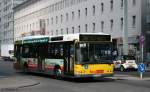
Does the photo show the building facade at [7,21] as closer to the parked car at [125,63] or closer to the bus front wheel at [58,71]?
the parked car at [125,63]

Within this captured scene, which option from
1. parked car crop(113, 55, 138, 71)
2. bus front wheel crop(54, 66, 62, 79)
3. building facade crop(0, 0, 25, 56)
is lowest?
bus front wheel crop(54, 66, 62, 79)

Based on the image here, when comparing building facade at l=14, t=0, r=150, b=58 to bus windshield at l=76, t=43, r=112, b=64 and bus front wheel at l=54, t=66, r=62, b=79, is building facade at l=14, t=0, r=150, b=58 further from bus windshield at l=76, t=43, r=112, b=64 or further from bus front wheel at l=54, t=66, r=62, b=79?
bus windshield at l=76, t=43, r=112, b=64

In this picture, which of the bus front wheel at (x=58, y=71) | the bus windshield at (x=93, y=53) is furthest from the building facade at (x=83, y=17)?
the bus windshield at (x=93, y=53)

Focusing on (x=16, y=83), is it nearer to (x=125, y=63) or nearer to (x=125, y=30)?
(x=125, y=63)

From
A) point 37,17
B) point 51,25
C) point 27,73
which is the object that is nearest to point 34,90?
point 27,73

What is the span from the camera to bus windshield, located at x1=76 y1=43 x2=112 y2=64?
24.1 m

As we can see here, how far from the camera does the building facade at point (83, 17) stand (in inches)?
2452

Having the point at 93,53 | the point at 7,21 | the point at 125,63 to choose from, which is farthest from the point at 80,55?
the point at 7,21

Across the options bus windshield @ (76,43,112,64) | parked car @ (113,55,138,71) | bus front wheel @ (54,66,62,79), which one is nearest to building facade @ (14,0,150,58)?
parked car @ (113,55,138,71)

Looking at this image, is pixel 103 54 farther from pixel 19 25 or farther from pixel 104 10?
pixel 19 25

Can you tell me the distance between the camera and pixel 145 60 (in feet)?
193

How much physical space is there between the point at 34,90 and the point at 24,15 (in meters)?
105

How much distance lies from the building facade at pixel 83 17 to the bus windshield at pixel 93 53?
24768 mm

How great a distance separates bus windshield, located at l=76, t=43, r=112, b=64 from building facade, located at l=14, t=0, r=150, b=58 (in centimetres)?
2477
